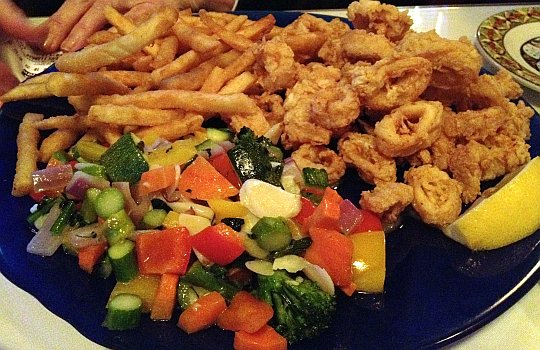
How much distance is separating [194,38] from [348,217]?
4.53 ft

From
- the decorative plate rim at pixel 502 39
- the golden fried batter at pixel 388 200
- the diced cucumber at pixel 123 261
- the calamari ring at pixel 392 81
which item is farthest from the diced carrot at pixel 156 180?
the decorative plate rim at pixel 502 39

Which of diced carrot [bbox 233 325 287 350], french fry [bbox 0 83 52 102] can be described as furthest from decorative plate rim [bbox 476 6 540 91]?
french fry [bbox 0 83 52 102]

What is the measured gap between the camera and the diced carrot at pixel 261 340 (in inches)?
74.8

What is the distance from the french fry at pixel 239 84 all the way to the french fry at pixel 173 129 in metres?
0.27

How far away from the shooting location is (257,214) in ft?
7.16

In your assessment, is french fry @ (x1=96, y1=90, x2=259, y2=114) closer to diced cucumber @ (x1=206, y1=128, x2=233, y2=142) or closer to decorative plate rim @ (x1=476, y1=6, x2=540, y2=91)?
diced cucumber @ (x1=206, y1=128, x2=233, y2=142)

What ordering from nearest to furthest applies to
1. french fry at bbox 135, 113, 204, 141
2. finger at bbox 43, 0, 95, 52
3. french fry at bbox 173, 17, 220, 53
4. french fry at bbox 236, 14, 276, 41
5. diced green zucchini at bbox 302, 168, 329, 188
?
diced green zucchini at bbox 302, 168, 329, 188 → french fry at bbox 135, 113, 204, 141 → french fry at bbox 173, 17, 220, 53 → french fry at bbox 236, 14, 276, 41 → finger at bbox 43, 0, 95, 52

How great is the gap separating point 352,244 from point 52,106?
1870 millimetres

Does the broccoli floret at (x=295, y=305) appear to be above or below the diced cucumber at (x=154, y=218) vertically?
below

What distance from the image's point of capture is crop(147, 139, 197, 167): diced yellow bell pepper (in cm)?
243

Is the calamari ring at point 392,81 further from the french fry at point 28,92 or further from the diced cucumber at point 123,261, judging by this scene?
the french fry at point 28,92

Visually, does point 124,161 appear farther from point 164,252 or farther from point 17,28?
point 17,28

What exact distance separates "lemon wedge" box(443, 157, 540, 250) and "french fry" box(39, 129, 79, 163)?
6.20 ft

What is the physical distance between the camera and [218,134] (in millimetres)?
2727
